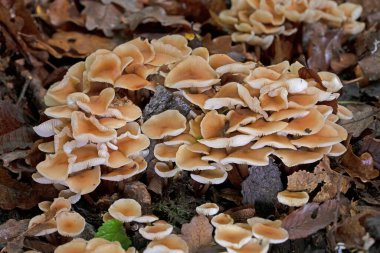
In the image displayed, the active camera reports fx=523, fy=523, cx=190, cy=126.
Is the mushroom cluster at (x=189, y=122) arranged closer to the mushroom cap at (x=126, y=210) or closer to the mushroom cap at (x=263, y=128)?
the mushroom cap at (x=263, y=128)

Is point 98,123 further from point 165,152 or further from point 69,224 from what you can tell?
point 69,224

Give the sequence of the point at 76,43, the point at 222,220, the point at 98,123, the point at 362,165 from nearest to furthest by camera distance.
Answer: the point at 222,220 < the point at 98,123 < the point at 362,165 < the point at 76,43

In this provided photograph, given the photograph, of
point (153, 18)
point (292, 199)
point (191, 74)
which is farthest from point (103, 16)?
point (292, 199)

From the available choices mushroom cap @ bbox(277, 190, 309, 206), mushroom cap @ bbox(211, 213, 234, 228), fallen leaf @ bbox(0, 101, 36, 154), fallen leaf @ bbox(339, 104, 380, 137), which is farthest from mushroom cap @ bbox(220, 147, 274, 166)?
fallen leaf @ bbox(0, 101, 36, 154)

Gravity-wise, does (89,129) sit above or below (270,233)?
above

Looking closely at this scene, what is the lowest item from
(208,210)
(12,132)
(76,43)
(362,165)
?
(362,165)

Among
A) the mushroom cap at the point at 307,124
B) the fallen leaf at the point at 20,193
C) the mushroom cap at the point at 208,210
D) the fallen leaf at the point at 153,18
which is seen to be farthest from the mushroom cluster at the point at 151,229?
the fallen leaf at the point at 153,18

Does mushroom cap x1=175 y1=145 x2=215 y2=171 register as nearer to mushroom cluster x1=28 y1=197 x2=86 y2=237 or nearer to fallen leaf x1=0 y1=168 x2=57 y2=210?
mushroom cluster x1=28 y1=197 x2=86 y2=237

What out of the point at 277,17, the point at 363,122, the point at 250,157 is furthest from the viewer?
the point at 277,17
